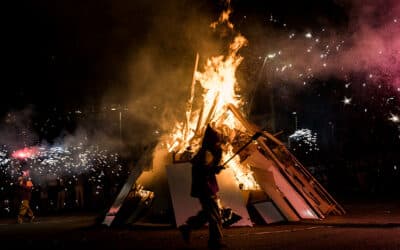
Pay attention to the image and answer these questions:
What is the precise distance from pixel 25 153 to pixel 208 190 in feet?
73.0

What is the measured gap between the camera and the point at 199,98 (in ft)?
45.7

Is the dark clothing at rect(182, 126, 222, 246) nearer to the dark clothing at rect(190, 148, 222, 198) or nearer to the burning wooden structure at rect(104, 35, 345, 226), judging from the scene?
the dark clothing at rect(190, 148, 222, 198)

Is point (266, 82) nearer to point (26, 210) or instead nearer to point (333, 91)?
point (333, 91)

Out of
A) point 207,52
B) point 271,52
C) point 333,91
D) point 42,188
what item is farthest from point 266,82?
point 42,188

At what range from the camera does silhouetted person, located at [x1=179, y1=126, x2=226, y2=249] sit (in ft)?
24.6

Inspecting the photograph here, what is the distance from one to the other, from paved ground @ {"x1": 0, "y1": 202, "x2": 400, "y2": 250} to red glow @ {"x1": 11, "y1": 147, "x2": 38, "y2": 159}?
55.4ft

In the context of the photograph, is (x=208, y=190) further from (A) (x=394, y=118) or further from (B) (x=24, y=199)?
(A) (x=394, y=118)

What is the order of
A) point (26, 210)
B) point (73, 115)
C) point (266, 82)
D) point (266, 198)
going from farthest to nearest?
point (73, 115) → point (266, 82) → point (26, 210) → point (266, 198)

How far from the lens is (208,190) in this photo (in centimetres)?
768

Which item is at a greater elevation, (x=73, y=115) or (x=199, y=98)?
(x=73, y=115)

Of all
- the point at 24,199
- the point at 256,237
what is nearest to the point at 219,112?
the point at 256,237

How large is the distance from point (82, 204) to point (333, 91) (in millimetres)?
17422

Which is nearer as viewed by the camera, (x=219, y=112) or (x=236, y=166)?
(x=236, y=166)

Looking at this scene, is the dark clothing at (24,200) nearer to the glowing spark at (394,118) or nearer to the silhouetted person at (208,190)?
the silhouetted person at (208,190)
